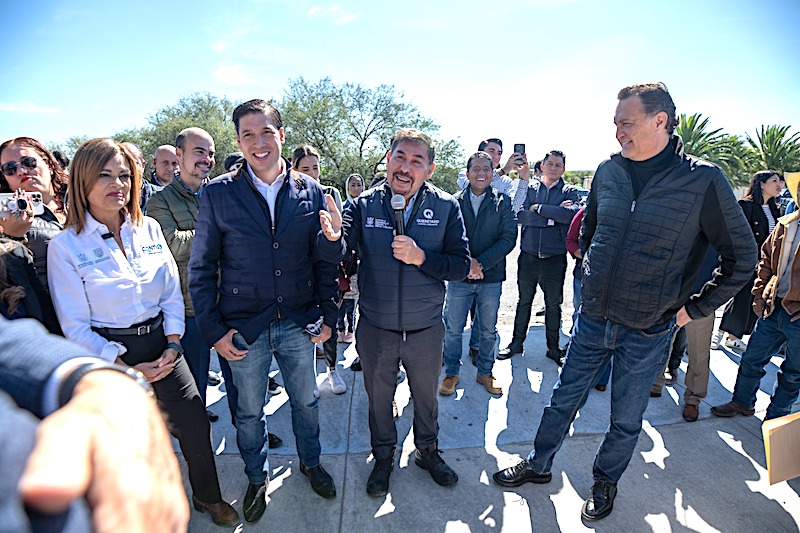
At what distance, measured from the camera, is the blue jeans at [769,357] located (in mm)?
3055

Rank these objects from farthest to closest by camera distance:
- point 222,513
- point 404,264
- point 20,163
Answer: point 404,264 < point 222,513 < point 20,163

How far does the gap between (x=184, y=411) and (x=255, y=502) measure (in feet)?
2.41

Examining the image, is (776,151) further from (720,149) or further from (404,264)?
(404,264)

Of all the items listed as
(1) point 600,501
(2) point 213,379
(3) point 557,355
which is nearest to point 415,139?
(1) point 600,501

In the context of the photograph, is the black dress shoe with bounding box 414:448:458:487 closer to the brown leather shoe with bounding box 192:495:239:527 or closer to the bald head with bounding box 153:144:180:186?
the brown leather shoe with bounding box 192:495:239:527

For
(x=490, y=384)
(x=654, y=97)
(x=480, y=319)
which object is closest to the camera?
(x=654, y=97)

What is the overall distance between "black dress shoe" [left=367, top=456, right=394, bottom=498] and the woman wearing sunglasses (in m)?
2.20

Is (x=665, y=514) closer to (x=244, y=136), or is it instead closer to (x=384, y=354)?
(x=384, y=354)

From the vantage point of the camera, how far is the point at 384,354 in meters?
2.67

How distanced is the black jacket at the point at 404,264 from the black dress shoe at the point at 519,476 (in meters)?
1.14

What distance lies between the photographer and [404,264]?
100.0 inches

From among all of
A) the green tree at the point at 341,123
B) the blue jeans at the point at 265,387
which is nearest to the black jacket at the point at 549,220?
the blue jeans at the point at 265,387

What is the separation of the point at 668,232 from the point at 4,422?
105 inches

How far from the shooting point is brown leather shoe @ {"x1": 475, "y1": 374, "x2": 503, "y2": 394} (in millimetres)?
3916
